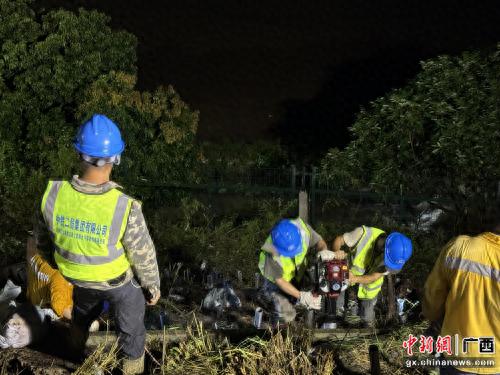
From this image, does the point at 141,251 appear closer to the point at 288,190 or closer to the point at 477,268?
the point at 477,268

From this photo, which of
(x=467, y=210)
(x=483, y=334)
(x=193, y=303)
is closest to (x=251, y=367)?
(x=483, y=334)

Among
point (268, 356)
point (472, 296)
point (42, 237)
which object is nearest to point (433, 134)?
point (268, 356)

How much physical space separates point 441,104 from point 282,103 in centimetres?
1025

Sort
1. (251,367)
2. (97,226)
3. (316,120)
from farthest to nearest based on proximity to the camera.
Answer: (316,120) < (251,367) < (97,226)

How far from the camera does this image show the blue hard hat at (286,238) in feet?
16.5

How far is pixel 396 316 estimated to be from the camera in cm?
570

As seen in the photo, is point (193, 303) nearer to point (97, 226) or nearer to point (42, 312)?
point (42, 312)

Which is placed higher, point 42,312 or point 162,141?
point 162,141

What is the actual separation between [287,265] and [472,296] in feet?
8.17

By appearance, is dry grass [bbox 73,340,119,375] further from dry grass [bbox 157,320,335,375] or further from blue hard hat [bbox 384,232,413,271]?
blue hard hat [bbox 384,232,413,271]

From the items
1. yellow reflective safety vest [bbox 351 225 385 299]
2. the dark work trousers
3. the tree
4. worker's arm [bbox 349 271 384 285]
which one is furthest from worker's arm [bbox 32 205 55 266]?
the tree

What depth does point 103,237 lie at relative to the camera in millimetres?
3584

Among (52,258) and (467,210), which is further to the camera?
(467,210)

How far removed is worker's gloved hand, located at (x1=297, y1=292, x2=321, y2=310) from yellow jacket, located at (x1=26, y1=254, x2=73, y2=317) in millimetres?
1642
